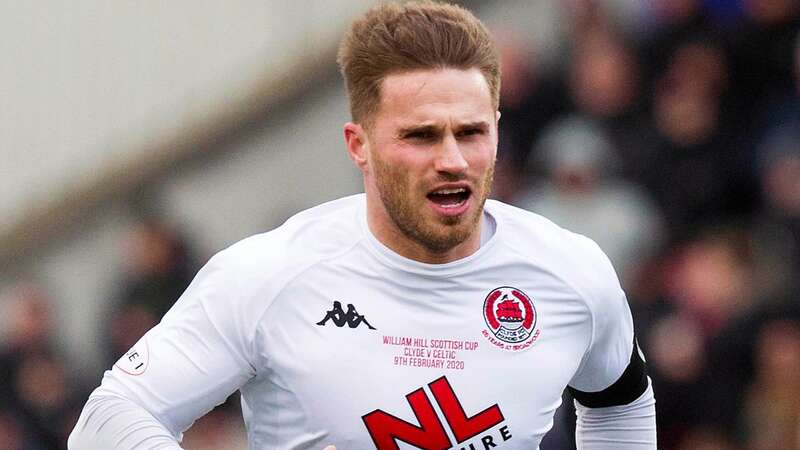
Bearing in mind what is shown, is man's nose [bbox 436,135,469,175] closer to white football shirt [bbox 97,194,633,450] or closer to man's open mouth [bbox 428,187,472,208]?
man's open mouth [bbox 428,187,472,208]

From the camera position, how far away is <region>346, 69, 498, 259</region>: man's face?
3779mm

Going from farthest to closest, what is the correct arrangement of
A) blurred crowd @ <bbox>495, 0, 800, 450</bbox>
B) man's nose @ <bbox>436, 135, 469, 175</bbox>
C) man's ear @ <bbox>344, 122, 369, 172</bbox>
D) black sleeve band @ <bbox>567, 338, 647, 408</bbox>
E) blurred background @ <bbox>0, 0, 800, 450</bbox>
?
blurred background @ <bbox>0, 0, 800, 450</bbox>
blurred crowd @ <bbox>495, 0, 800, 450</bbox>
black sleeve band @ <bbox>567, 338, 647, 408</bbox>
man's ear @ <bbox>344, 122, 369, 172</bbox>
man's nose @ <bbox>436, 135, 469, 175</bbox>

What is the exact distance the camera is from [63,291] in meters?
9.56

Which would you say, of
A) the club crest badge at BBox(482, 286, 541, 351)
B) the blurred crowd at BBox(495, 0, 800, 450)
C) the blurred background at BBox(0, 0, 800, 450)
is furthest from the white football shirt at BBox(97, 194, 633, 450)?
the blurred crowd at BBox(495, 0, 800, 450)

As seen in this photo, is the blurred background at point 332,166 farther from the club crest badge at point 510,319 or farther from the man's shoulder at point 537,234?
the club crest badge at point 510,319

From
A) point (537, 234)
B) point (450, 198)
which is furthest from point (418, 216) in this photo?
point (537, 234)

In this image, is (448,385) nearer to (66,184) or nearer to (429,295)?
(429,295)

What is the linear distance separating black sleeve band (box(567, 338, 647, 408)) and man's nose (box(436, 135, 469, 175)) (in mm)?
929

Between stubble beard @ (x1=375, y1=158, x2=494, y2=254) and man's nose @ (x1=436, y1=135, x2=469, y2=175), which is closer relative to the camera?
man's nose @ (x1=436, y1=135, x2=469, y2=175)

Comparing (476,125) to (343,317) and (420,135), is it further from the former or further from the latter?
(343,317)

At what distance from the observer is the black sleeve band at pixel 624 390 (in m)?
4.39

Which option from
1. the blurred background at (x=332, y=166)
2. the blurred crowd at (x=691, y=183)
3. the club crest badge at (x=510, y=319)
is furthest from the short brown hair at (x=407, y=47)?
the blurred crowd at (x=691, y=183)

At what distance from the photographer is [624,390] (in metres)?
4.42

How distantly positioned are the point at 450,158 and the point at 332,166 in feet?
17.0
